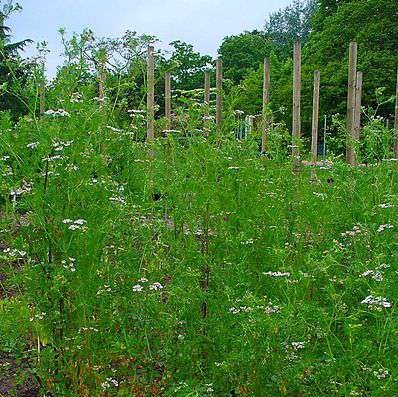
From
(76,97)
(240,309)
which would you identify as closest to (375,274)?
(240,309)

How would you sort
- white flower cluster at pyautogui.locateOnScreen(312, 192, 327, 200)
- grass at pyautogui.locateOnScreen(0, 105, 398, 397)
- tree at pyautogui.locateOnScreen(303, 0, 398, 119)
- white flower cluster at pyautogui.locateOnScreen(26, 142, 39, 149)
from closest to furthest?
1. grass at pyautogui.locateOnScreen(0, 105, 398, 397)
2. white flower cluster at pyautogui.locateOnScreen(26, 142, 39, 149)
3. white flower cluster at pyautogui.locateOnScreen(312, 192, 327, 200)
4. tree at pyautogui.locateOnScreen(303, 0, 398, 119)

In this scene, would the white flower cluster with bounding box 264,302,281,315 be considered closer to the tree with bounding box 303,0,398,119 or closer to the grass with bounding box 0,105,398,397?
the grass with bounding box 0,105,398,397

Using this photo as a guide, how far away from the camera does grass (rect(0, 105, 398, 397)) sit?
139 inches

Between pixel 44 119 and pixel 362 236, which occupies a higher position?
pixel 44 119

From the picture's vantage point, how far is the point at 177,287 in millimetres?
3953

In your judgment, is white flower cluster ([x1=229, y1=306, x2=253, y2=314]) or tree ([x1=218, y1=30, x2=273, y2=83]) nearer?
white flower cluster ([x1=229, y1=306, x2=253, y2=314])

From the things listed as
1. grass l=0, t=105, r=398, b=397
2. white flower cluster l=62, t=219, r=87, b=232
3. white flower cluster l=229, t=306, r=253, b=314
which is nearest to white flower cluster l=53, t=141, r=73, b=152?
grass l=0, t=105, r=398, b=397

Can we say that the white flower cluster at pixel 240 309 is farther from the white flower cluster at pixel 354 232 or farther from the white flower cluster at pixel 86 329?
the white flower cluster at pixel 354 232

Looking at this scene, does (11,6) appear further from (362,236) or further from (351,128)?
(351,128)

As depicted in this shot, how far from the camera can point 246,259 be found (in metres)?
4.51

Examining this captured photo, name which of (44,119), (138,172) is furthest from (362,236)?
(44,119)

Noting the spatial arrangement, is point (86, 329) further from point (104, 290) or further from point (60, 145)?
point (60, 145)

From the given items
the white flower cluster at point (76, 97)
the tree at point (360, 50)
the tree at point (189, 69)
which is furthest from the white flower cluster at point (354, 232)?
the tree at point (189, 69)

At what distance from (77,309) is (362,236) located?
6.66ft
